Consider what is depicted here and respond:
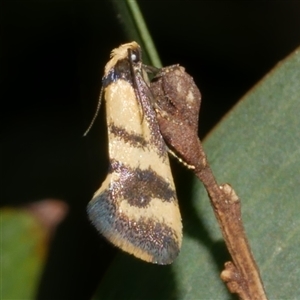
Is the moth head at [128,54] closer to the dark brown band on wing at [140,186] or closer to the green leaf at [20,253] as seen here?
the dark brown band on wing at [140,186]

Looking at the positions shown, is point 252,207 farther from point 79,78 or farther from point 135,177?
point 79,78

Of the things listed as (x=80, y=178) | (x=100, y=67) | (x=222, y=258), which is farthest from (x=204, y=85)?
(x=222, y=258)

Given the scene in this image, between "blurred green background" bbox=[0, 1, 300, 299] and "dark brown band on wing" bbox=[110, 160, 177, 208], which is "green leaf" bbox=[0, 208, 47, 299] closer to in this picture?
"blurred green background" bbox=[0, 1, 300, 299]

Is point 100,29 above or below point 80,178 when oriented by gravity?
above

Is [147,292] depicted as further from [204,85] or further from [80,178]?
[204,85]

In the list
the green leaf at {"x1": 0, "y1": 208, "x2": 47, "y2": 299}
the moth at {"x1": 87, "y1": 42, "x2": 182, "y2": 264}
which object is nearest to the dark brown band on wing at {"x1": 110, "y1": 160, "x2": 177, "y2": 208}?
the moth at {"x1": 87, "y1": 42, "x2": 182, "y2": 264}
